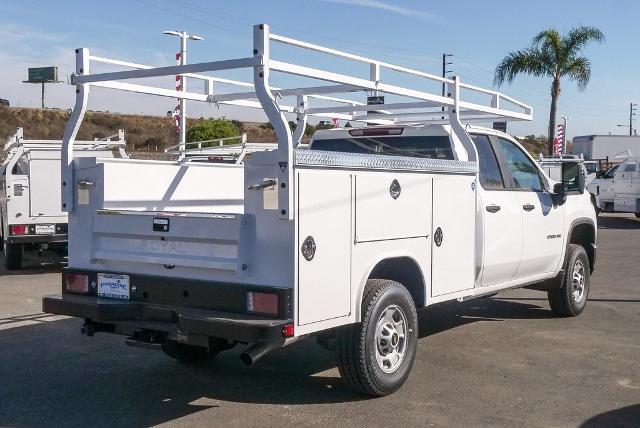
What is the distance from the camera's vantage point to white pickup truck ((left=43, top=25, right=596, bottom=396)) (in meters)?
5.19

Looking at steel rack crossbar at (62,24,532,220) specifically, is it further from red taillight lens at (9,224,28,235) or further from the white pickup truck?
red taillight lens at (9,224,28,235)

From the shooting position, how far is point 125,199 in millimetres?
6414

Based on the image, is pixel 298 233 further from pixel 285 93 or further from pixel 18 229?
pixel 18 229

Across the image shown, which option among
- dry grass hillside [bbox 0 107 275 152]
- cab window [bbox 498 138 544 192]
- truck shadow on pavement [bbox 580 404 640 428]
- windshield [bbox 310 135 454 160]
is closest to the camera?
truck shadow on pavement [bbox 580 404 640 428]

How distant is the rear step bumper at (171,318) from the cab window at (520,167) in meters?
3.93

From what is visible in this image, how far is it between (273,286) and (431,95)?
2.60 meters

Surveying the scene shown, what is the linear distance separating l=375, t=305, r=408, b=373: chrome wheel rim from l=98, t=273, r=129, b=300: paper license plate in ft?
6.16

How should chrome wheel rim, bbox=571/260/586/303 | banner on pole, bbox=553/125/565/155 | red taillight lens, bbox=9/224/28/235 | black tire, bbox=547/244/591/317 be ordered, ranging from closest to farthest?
black tire, bbox=547/244/591/317 → chrome wheel rim, bbox=571/260/586/303 → red taillight lens, bbox=9/224/28/235 → banner on pole, bbox=553/125/565/155

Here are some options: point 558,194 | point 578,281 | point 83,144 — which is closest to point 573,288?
point 578,281

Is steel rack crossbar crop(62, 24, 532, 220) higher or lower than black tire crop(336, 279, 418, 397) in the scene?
higher

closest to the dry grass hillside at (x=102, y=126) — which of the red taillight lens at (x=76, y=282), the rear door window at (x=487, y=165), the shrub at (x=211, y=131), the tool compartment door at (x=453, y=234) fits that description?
the shrub at (x=211, y=131)

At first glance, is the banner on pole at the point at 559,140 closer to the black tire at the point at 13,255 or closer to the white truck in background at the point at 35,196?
the white truck in background at the point at 35,196

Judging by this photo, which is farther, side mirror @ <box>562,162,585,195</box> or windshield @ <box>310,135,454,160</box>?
side mirror @ <box>562,162,585,195</box>

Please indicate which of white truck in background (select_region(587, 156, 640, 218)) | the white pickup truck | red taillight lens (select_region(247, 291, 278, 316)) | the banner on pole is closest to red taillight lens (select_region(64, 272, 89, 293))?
the white pickup truck
